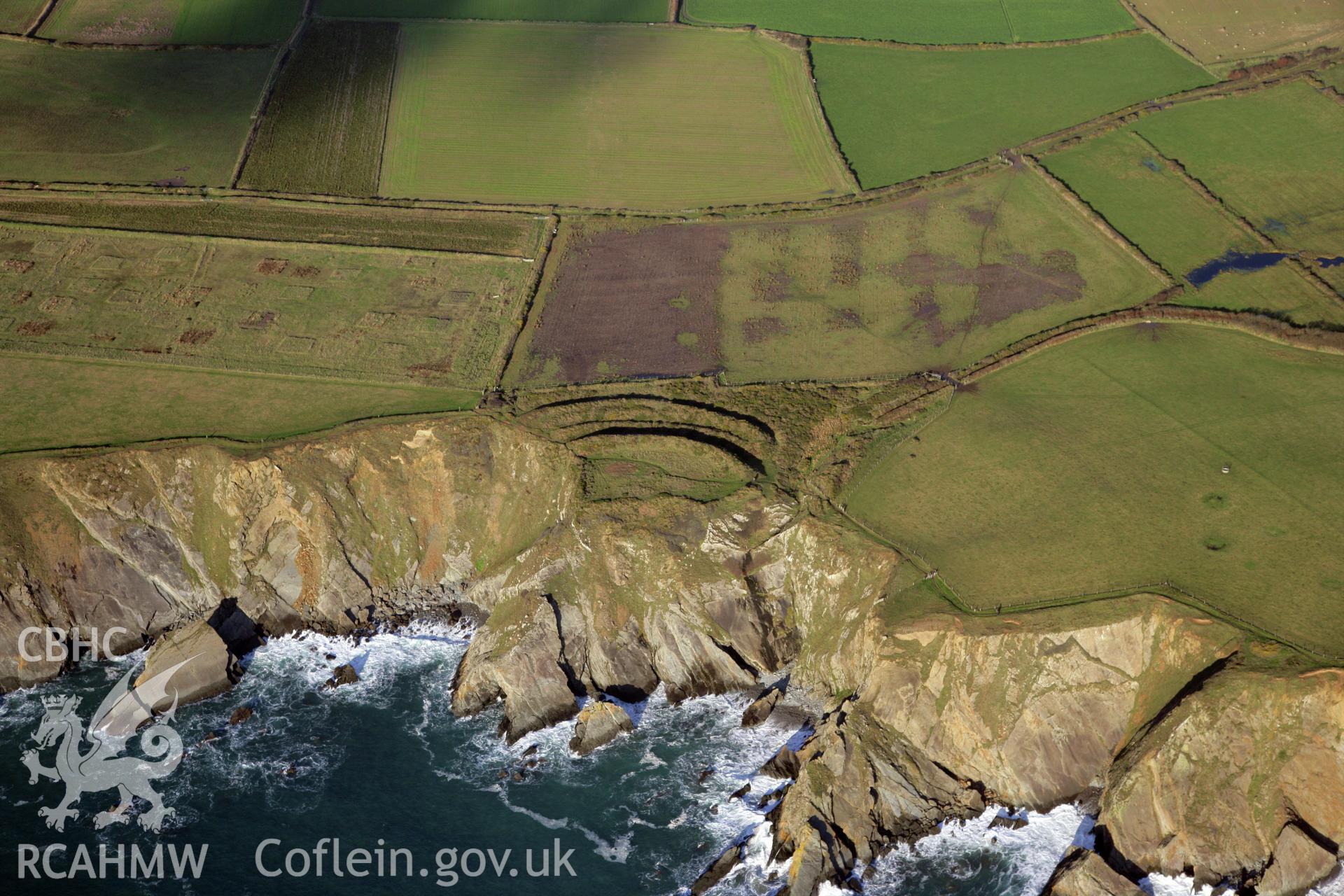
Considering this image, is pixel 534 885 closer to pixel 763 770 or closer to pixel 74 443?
pixel 763 770

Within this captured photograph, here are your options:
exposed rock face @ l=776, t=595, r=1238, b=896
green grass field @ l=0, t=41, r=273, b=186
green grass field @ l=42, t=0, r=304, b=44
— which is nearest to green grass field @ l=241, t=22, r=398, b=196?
green grass field @ l=0, t=41, r=273, b=186

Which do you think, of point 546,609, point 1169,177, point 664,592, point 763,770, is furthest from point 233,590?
point 1169,177

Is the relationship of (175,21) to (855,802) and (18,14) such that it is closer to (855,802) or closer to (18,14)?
(18,14)

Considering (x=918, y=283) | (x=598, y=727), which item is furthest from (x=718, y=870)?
(x=918, y=283)

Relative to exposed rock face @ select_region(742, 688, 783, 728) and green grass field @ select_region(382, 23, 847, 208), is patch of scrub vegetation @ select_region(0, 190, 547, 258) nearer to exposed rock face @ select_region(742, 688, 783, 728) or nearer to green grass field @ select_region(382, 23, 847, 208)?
green grass field @ select_region(382, 23, 847, 208)

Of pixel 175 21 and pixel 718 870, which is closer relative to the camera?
pixel 718 870
